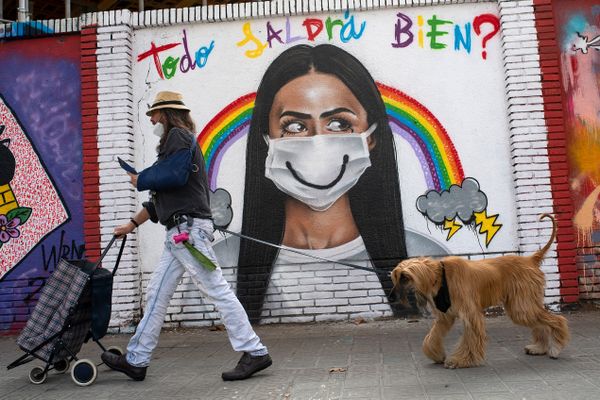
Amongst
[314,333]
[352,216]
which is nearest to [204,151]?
[352,216]

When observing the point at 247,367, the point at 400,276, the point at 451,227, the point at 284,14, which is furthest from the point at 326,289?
the point at 284,14

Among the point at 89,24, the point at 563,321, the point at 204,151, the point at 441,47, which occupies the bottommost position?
the point at 563,321

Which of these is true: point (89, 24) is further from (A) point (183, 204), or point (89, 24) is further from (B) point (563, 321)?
(B) point (563, 321)

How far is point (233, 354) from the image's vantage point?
6.20 m

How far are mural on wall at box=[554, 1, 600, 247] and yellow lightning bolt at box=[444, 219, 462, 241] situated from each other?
1447mm

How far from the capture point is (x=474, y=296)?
5043mm

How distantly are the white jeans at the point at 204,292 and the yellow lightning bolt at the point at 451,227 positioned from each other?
3444 mm

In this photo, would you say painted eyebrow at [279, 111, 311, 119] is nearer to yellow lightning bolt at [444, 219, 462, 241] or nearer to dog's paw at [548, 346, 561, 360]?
yellow lightning bolt at [444, 219, 462, 241]

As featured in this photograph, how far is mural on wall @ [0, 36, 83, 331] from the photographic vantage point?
7.96 m

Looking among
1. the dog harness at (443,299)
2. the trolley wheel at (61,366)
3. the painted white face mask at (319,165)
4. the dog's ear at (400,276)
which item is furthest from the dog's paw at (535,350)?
the trolley wheel at (61,366)

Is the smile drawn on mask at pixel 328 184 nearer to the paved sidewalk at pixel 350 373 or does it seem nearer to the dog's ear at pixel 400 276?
the paved sidewalk at pixel 350 373

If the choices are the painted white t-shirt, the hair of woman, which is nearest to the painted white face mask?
the painted white t-shirt

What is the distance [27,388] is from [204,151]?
380 centimetres

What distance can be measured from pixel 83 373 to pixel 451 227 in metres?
4.61
